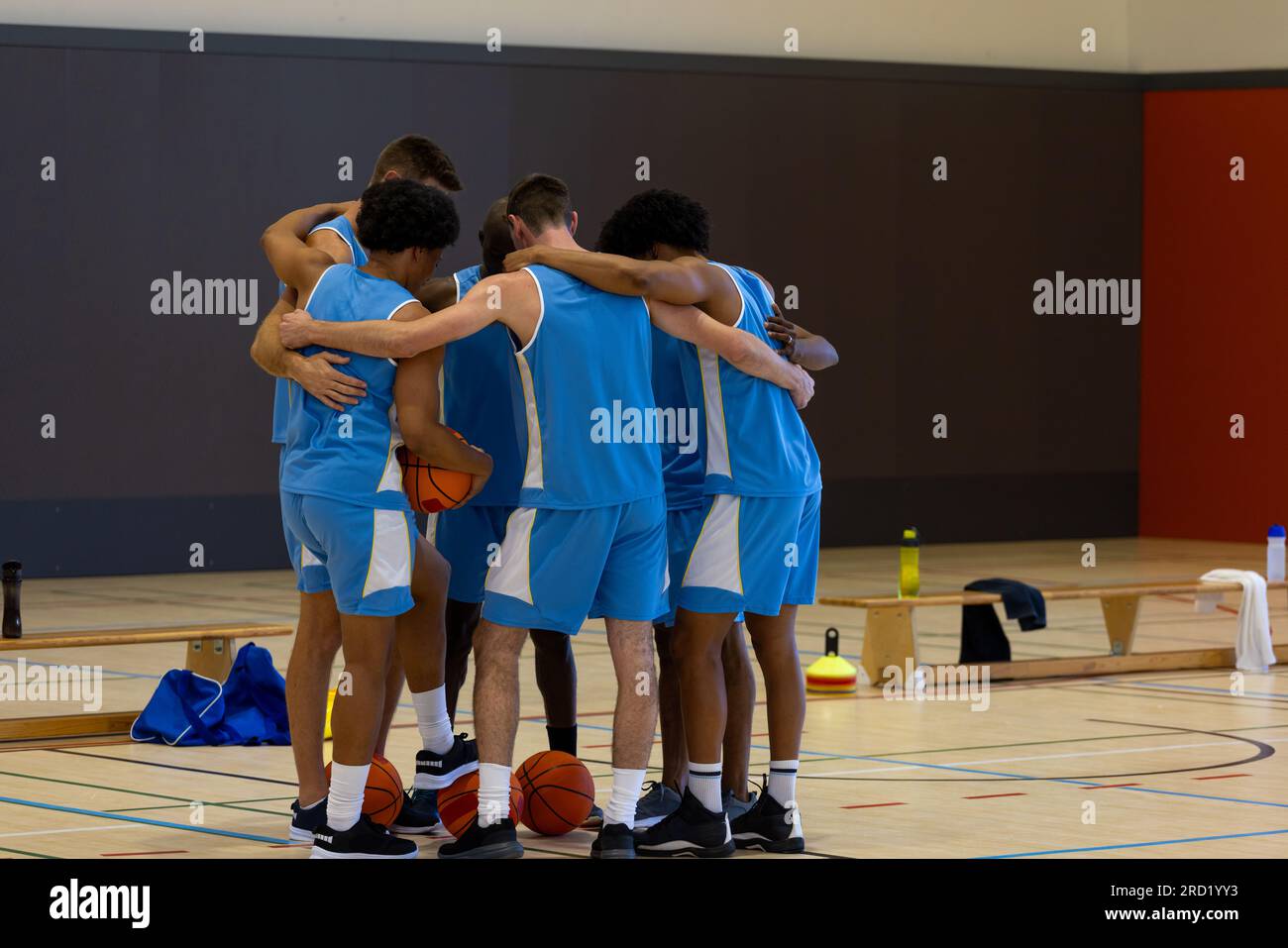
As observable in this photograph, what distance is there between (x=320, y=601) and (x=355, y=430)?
0.55 metres

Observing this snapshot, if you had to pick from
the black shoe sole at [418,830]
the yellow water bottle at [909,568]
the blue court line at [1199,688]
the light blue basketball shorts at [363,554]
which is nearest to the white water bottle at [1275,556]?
the blue court line at [1199,688]

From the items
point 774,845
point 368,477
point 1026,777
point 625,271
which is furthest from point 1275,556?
point 368,477

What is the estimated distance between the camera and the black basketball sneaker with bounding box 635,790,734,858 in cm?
577

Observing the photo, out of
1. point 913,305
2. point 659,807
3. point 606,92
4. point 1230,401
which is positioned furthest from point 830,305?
point 659,807

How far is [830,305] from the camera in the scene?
18.4 metres

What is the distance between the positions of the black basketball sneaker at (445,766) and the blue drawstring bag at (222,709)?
1.99 meters

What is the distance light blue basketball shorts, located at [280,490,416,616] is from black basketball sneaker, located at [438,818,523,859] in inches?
25.9

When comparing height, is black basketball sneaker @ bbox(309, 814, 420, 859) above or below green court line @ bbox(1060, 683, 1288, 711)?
above

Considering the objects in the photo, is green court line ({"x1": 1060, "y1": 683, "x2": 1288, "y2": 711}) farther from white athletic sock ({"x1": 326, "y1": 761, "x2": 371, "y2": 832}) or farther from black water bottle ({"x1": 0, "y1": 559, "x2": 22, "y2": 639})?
white athletic sock ({"x1": 326, "y1": 761, "x2": 371, "y2": 832})

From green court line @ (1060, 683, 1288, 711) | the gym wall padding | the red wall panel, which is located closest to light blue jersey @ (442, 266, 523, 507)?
green court line @ (1060, 683, 1288, 711)

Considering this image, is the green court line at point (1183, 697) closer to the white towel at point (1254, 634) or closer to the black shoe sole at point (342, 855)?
the white towel at point (1254, 634)

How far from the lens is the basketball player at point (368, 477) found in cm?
549

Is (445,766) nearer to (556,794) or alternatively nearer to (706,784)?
(556,794)
